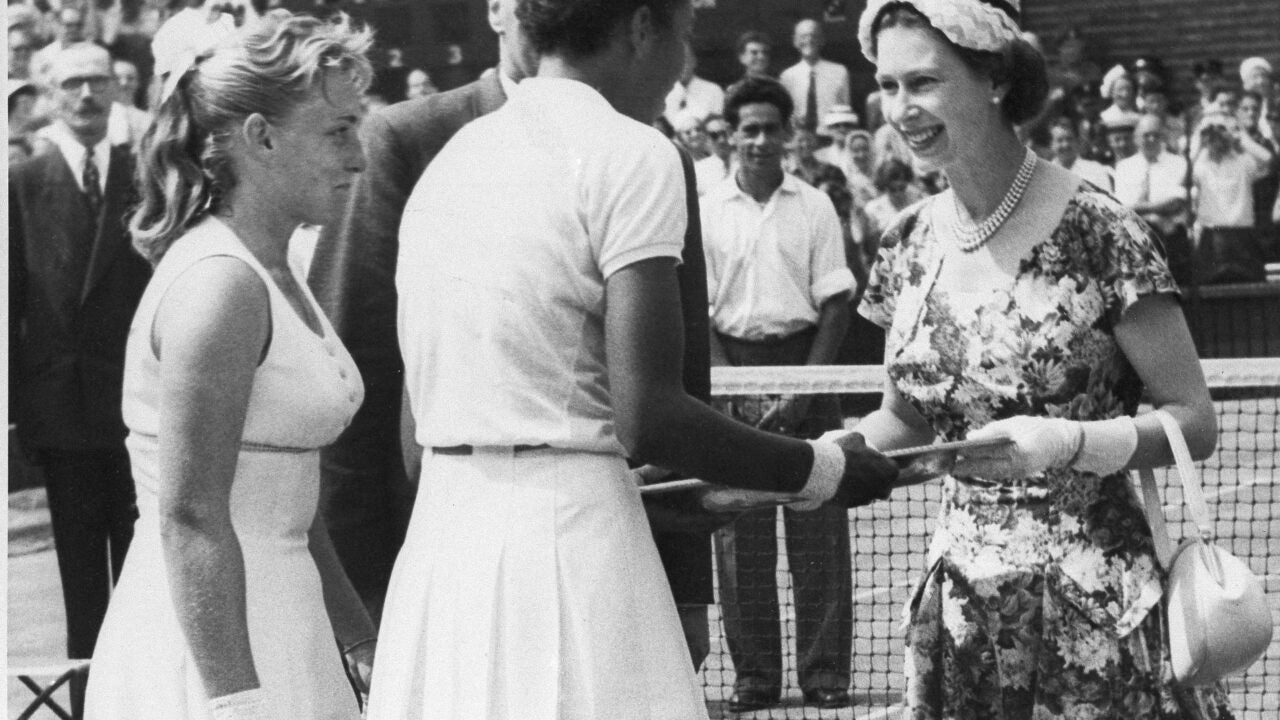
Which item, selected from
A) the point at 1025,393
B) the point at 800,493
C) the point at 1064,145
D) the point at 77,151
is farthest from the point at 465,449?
the point at 1064,145

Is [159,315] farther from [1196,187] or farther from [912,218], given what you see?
[1196,187]

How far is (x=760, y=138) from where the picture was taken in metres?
8.16

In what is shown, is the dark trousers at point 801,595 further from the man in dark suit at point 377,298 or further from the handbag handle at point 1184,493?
the handbag handle at point 1184,493

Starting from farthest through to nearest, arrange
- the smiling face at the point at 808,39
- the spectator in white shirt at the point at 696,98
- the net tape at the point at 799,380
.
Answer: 1. the smiling face at the point at 808,39
2. the spectator in white shirt at the point at 696,98
3. the net tape at the point at 799,380

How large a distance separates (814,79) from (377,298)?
14514 millimetres

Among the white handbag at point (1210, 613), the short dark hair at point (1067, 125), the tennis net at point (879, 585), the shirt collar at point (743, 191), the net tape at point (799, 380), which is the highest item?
the shirt collar at point (743, 191)

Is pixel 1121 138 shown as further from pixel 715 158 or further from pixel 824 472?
pixel 824 472

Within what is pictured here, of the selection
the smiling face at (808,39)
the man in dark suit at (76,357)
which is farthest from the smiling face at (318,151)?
the smiling face at (808,39)

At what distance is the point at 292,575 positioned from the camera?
128 inches

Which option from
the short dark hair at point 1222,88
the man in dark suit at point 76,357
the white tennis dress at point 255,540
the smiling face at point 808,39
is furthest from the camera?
the short dark hair at point 1222,88

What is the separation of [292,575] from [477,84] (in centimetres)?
107

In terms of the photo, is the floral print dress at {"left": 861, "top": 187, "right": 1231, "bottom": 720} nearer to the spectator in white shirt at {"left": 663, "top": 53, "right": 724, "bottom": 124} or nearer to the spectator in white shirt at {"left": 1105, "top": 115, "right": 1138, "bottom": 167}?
the spectator in white shirt at {"left": 663, "top": 53, "right": 724, "bottom": 124}

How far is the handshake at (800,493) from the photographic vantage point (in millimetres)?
2952

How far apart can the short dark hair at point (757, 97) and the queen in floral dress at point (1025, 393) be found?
4428 millimetres
